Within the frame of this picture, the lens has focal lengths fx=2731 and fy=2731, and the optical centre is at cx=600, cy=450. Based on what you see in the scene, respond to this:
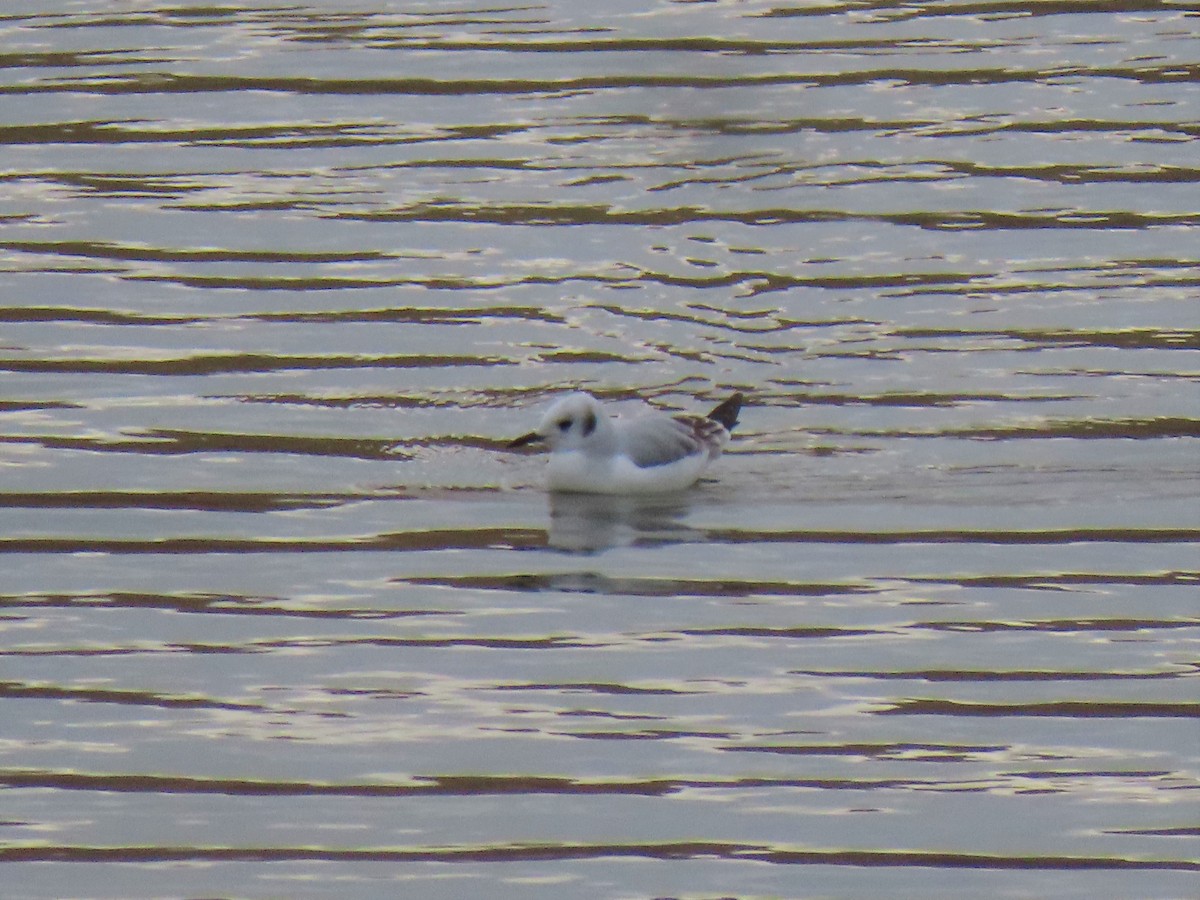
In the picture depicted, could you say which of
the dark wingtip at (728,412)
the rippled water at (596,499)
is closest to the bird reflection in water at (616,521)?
the rippled water at (596,499)

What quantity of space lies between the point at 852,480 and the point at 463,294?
3.31 metres

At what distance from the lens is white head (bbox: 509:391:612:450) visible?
12.1 meters

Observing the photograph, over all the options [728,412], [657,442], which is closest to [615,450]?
[657,442]

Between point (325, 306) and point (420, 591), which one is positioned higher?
point (325, 306)

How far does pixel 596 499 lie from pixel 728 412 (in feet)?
2.70

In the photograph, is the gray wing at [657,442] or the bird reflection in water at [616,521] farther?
the gray wing at [657,442]

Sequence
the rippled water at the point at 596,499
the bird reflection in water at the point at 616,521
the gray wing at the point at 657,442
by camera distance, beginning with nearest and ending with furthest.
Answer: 1. the rippled water at the point at 596,499
2. the bird reflection in water at the point at 616,521
3. the gray wing at the point at 657,442

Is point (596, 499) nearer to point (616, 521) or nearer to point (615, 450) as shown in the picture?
point (615, 450)

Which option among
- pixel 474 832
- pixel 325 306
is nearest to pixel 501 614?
pixel 474 832

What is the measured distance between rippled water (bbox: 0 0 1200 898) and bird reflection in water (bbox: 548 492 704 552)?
3 centimetres

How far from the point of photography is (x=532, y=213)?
1555cm

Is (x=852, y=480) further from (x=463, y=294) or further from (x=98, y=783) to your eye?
(x=98, y=783)

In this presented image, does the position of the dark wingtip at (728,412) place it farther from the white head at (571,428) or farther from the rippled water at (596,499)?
the white head at (571,428)

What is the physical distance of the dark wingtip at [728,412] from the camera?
12.5 m
